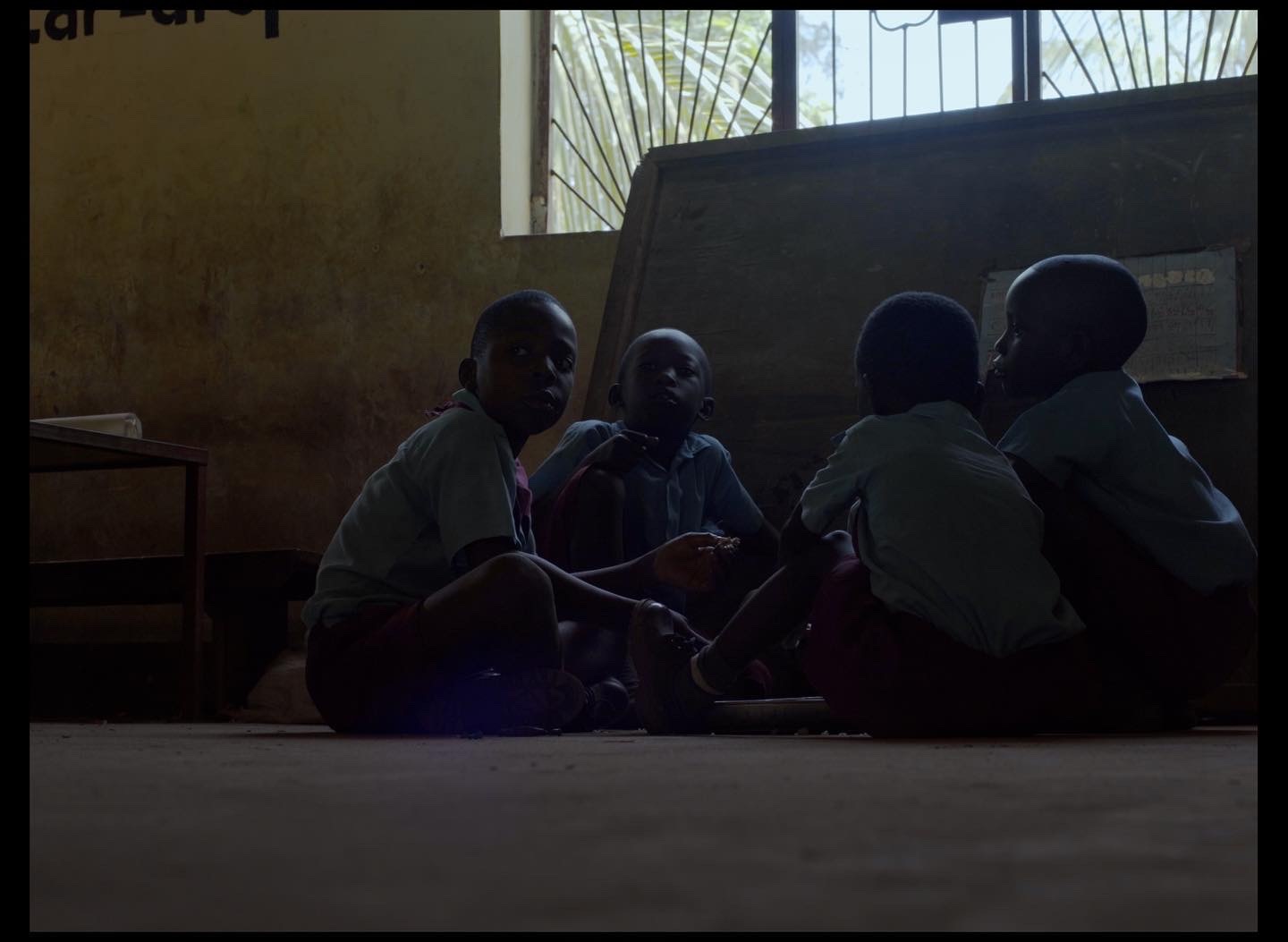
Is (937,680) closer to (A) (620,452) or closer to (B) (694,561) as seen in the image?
(B) (694,561)

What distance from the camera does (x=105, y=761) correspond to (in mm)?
1597

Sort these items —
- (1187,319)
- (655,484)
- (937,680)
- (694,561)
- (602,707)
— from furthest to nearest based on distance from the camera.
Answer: (1187,319), (655,484), (602,707), (694,561), (937,680)

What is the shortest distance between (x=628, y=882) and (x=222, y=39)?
15.4ft

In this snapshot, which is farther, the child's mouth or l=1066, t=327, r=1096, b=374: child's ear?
the child's mouth

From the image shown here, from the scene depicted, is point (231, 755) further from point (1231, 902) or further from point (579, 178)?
point (579, 178)

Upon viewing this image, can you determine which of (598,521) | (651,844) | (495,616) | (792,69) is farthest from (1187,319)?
(651,844)

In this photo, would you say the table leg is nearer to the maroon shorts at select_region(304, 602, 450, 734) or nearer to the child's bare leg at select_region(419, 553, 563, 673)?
the maroon shorts at select_region(304, 602, 450, 734)

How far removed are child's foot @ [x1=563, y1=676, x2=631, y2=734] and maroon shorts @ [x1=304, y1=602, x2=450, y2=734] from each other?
11.6 inches

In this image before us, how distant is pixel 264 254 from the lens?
4699 mm

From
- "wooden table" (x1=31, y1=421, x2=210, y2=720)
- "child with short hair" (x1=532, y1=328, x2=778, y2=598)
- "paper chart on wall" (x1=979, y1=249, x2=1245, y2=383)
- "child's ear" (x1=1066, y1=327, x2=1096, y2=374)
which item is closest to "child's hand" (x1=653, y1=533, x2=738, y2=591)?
"child with short hair" (x1=532, y1=328, x2=778, y2=598)

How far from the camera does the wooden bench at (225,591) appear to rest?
3949mm

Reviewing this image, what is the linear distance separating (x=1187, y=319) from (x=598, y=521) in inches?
56.4

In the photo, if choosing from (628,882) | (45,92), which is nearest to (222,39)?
(45,92)

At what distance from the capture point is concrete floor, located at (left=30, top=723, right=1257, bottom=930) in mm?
585
